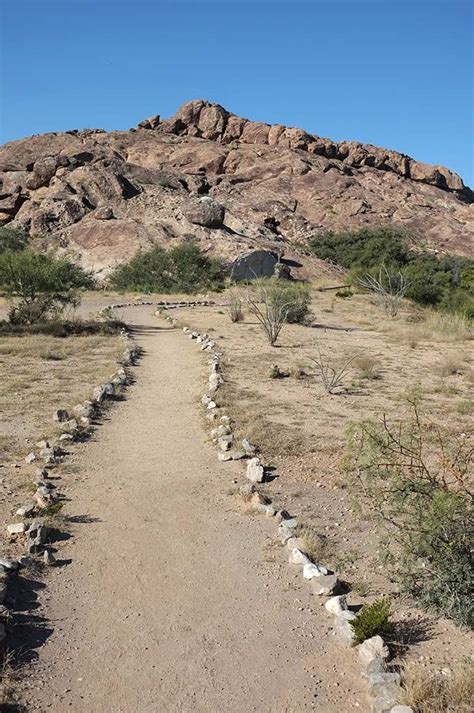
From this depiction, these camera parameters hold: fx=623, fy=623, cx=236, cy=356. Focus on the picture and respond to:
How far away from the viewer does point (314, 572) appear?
5.30 meters

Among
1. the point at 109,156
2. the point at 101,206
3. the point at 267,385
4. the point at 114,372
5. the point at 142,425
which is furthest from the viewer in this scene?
the point at 109,156

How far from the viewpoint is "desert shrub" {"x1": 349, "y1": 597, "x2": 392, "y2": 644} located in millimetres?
4348

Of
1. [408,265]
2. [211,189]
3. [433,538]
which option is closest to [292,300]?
[433,538]

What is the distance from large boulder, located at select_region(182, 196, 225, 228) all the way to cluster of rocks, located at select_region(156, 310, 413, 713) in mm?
40414

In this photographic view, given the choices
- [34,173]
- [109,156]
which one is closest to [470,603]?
[34,173]

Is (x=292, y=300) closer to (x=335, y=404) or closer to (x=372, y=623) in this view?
(x=335, y=404)

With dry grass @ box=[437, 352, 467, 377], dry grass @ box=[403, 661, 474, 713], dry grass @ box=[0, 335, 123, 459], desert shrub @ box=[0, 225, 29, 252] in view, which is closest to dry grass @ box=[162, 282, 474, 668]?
dry grass @ box=[437, 352, 467, 377]

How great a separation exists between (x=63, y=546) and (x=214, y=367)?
347 inches

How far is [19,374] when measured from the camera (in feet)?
44.9

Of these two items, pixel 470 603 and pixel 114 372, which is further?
pixel 114 372

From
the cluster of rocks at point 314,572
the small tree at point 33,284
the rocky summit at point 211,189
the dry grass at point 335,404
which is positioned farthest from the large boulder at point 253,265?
the cluster of rocks at point 314,572

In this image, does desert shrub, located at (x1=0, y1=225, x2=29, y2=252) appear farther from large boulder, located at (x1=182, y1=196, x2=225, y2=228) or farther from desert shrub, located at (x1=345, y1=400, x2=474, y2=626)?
desert shrub, located at (x1=345, y1=400, x2=474, y2=626)

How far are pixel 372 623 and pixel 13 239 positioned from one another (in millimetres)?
43141

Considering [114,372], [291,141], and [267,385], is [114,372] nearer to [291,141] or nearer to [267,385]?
[267,385]
